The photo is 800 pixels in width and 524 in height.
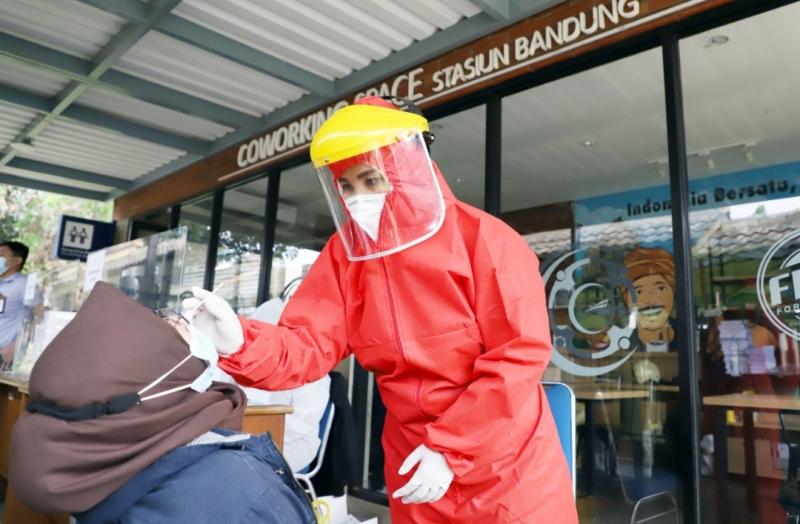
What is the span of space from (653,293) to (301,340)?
2.18 metres

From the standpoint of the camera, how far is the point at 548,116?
3.76m

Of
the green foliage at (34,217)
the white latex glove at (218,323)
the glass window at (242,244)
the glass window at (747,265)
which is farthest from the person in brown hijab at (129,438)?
the green foliage at (34,217)

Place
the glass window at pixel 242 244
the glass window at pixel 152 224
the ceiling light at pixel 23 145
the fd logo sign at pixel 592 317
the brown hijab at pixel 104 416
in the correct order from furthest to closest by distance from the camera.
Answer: the glass window at pixel 152 224 < the ceiling light at pixel 23 145 < the glass window at pixel 242 244 < the fd logo sign at pixel 592 317 < the brown hijab at pixel 104 416

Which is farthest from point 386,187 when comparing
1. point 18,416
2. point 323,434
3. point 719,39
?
point 18,416

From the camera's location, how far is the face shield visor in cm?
140

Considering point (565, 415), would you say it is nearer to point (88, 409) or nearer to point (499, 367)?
point (499, 367)

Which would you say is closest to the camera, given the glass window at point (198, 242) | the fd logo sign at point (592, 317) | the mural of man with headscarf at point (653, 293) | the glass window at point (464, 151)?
the mural of man with headscarf at point (653, 293)

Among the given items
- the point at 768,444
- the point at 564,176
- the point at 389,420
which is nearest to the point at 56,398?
the point at 389,420

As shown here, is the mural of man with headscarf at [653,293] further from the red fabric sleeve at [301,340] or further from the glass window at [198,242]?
the glass window at [198,242]

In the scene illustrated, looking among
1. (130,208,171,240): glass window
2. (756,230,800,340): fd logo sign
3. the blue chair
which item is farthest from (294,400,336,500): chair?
(130,208,171,240): glass window

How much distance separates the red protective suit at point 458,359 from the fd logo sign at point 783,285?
1870 mm

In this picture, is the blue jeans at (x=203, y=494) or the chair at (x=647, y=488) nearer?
the blue jeans at (x=203, y=494)

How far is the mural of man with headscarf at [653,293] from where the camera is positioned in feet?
9.18

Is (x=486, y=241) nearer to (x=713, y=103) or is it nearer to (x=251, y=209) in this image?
(x=713, y=103)
